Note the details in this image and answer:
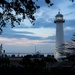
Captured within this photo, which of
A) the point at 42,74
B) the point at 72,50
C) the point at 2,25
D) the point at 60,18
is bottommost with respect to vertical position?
the point at 42,74

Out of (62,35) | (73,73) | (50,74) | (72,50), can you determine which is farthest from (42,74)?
(62,35)

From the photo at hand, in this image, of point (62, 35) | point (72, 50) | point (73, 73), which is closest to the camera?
point (73, 73)

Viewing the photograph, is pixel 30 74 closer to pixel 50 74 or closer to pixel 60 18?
pixel 50 74

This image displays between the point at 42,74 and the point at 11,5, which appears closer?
the point at 42,74

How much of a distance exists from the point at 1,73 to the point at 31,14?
3196 mm

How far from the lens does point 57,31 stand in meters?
43.8

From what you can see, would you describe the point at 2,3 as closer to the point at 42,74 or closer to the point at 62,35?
the point at 42,74

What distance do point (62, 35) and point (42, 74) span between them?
110 feet

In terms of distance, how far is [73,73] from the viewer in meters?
10.2

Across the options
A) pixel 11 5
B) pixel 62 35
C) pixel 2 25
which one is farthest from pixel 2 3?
pixel 62 35

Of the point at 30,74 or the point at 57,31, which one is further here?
the point at 57,31

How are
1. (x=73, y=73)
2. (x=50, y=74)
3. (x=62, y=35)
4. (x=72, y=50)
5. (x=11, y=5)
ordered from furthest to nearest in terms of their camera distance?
(x=62, y=35), (x=72, y=50), (x=11, y=5), (x=73, y=73), (x=50, y=74)

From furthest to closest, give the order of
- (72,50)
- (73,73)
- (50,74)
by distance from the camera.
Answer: (72,50) < (73,73) < (50,74)

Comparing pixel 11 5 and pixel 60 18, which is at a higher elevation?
pixel 60 18
